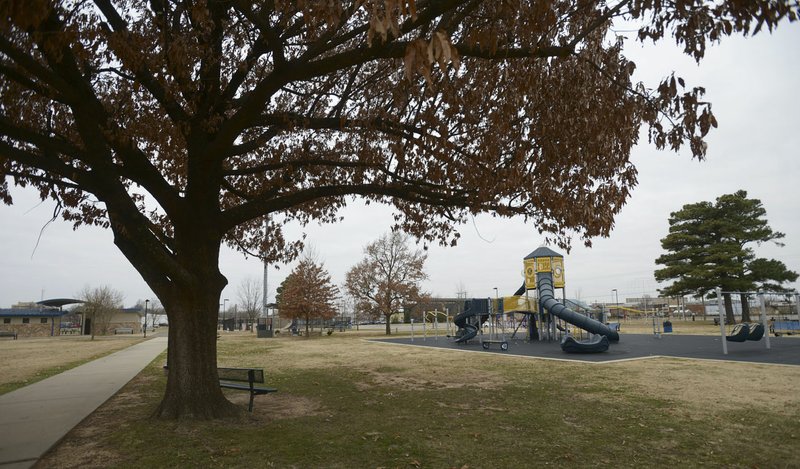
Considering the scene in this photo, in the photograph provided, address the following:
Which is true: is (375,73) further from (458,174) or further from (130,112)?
(130,112)

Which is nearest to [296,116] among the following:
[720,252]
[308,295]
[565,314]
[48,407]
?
[48,407]

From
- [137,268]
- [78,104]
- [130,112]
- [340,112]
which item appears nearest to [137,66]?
[78,104]

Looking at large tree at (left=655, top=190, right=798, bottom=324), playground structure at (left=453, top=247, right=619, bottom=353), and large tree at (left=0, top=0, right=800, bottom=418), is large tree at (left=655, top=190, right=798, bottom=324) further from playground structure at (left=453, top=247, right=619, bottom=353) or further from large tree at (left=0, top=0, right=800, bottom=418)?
large tree at (left=0, top=0, right=800, bottom=418)

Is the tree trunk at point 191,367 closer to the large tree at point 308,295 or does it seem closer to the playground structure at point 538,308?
the playground structure at point 538,308

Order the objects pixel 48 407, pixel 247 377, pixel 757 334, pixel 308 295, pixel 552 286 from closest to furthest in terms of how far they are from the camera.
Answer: pixel 247 377
pixel 48 407
pixel 757 334
pixel 552 286
pixel 308 295

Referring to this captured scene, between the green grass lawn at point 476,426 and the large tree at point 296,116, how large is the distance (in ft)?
4.00

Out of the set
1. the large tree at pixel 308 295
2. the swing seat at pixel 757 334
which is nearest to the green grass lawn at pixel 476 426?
the swing seat at pixel 757 334

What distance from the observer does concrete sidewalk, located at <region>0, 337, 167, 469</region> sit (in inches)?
237

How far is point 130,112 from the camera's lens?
7.95 metres

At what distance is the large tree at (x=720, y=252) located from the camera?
127 feet

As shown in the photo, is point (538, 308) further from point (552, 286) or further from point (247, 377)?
point (247, 377)

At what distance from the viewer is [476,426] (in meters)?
7.26

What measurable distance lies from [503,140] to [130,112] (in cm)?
616

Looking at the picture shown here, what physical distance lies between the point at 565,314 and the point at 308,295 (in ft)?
70.5
